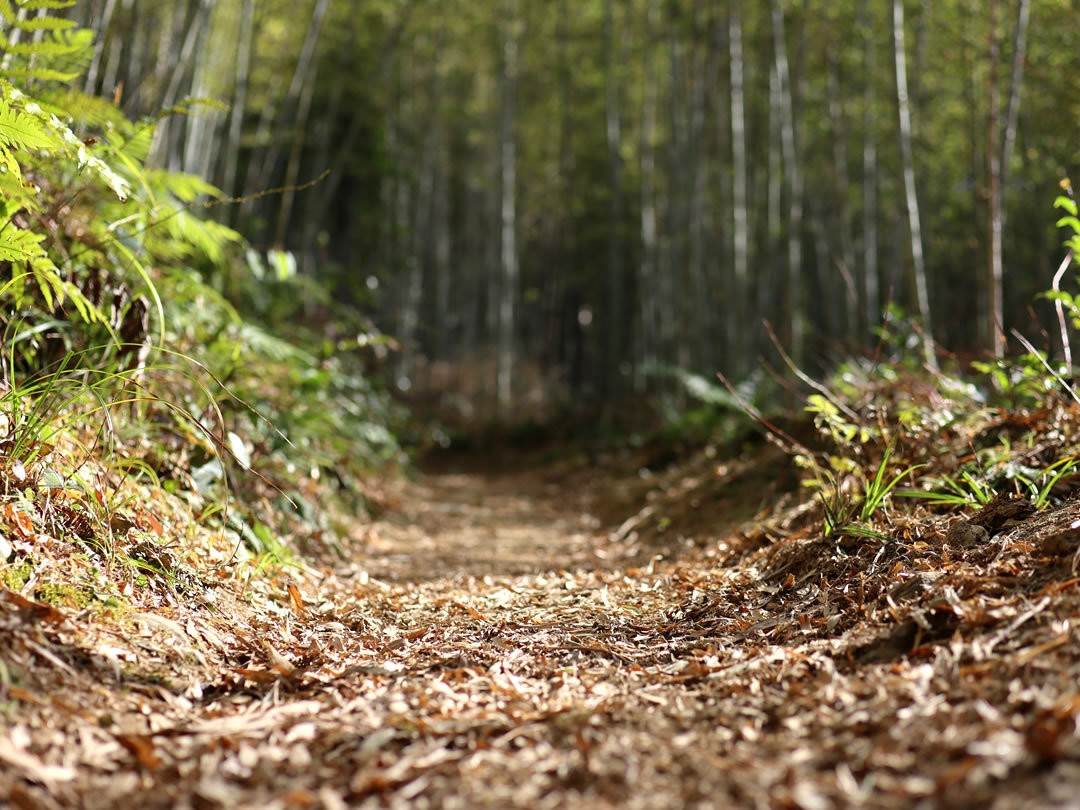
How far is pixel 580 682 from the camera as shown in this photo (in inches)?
60.6

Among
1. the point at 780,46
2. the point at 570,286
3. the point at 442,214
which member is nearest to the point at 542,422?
the point at 442,214

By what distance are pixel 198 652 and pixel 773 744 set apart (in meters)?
1.17

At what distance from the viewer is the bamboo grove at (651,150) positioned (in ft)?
20.9

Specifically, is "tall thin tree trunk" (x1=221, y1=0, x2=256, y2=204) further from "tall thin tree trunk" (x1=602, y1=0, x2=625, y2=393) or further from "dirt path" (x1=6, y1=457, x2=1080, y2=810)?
"dirt path" (x1=6, y1=457, x2=1080, y2=810)

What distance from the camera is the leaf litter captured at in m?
1.04

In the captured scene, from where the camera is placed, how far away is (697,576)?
2508mm

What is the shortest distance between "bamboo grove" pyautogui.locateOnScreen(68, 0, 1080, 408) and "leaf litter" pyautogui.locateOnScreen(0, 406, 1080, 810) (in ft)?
6.41

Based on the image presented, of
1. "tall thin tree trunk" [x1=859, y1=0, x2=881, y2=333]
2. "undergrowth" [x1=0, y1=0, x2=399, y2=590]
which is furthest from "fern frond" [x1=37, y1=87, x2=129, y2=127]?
"tall thin tree trunk" [x1=859, y1=0, x2=881, y2=333]

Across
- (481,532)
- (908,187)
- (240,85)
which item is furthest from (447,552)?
(240,85)

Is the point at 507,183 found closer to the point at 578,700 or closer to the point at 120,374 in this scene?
the point at 120,374

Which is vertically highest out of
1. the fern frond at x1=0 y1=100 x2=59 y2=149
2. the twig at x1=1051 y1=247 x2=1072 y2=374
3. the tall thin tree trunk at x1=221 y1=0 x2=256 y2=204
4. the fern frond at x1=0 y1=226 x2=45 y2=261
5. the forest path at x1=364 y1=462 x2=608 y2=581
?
the tall thin tree trunk at x1=221 y1=0 x2=256 y2=204

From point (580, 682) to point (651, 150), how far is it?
400 inches

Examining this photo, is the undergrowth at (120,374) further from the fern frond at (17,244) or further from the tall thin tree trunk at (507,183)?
the tall thin tree trunk at (507,183)

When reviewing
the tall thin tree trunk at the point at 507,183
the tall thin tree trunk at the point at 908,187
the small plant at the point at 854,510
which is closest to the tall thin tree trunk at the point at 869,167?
the tall thin tree trunk at the point at 908,187
